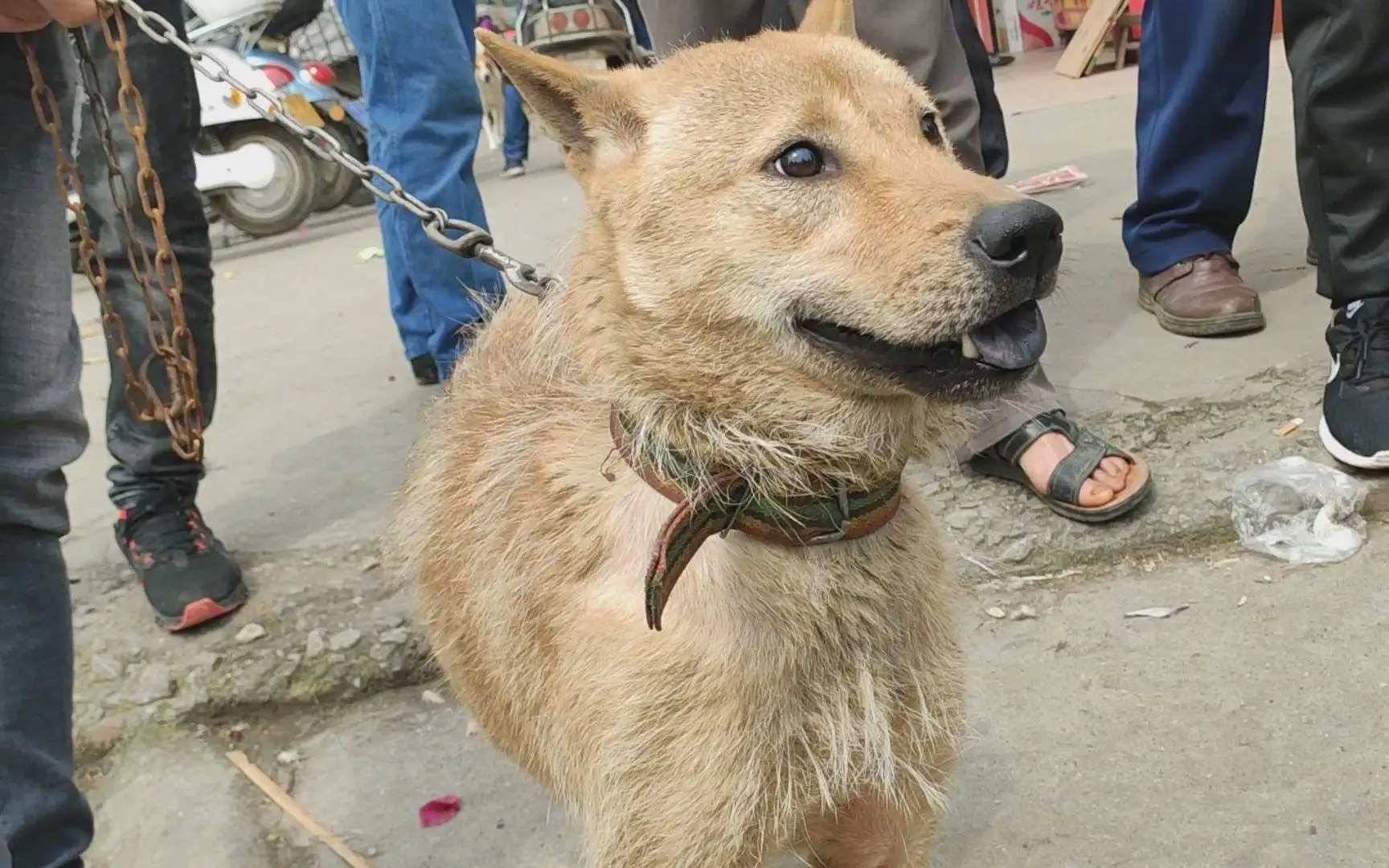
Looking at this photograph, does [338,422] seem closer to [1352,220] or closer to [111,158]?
[111,158]

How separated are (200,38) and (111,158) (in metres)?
6.62

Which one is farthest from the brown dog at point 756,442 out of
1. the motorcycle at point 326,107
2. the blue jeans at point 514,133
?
the blue jeans at point 514,133

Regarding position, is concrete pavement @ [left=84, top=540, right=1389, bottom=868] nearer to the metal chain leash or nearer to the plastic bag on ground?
the plastic bag on ground

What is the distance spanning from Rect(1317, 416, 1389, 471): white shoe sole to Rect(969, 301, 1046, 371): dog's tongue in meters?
1.55

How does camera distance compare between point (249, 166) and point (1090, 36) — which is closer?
point (249, 166)

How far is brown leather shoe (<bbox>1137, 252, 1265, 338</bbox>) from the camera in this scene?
3234 millimetres

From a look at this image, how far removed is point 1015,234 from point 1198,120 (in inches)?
98.1

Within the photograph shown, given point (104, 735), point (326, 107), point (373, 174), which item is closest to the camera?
point (373, 174)

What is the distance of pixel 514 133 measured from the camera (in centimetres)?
825

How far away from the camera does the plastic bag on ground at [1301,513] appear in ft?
7.69

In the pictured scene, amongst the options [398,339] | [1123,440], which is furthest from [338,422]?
[1123,440]

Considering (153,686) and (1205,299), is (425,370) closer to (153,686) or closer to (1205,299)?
(153,686)

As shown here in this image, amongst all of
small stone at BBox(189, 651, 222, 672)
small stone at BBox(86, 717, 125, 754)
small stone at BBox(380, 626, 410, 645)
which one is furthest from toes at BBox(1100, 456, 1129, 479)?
small stone at BBox(86, 717, 125, 754)

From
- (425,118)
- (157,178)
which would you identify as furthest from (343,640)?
(425,118)
